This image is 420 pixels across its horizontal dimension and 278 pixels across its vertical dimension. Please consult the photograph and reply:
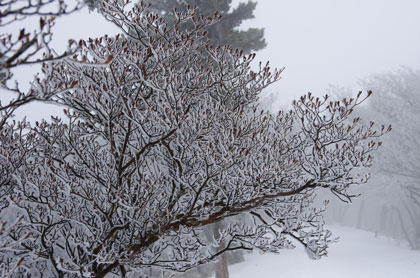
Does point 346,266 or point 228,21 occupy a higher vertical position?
point 228,21

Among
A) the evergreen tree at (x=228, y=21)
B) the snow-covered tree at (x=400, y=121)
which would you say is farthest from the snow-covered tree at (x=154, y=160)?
the snow-covered tree at (x=400, y=121)

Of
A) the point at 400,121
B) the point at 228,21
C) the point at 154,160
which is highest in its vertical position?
the point at 228,21

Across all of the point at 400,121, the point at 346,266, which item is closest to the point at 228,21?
the point at 400,121

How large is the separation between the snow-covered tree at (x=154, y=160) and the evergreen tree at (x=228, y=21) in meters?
7.22

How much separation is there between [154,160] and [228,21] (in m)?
8.95

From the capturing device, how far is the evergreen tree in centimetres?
1146

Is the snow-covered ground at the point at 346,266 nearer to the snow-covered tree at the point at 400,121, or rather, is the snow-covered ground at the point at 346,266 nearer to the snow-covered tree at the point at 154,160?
the snow-covered tree at the point at 400,121

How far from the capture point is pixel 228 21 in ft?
39.4

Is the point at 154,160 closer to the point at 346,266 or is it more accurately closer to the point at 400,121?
the point at 346,266

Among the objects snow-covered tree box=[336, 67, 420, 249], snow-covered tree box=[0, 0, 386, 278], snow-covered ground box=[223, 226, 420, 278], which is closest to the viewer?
snow-covered tree box=[0, 0, 386, 278]

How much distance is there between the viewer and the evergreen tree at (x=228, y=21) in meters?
11.5

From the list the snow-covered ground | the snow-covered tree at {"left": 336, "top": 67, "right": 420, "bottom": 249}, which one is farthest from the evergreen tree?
the snow-covered tree at {"left": 336, "top": 67, "right": 420, "bottom": 249}

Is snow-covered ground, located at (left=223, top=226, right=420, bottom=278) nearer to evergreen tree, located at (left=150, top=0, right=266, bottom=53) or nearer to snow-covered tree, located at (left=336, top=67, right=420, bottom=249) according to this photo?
snow-covered tree, located at (left=336, top=67, right=420, bottom=249)

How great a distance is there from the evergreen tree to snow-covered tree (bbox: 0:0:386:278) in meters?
7.22
